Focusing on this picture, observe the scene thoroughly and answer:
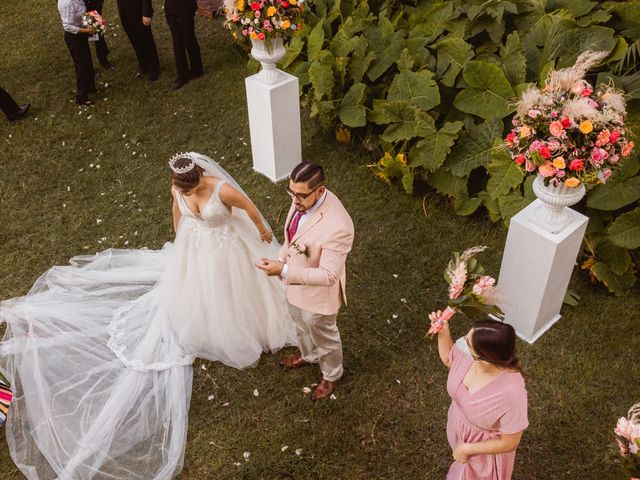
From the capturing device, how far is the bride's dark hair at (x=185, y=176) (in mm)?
3652

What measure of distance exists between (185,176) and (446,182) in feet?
8.83

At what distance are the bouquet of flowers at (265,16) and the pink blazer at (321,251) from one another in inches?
97.0

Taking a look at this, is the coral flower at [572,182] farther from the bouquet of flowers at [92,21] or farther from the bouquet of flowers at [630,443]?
the bouquet of flowers at [92,21]

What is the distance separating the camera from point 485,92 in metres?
5.24

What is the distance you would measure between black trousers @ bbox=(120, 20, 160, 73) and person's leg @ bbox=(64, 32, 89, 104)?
70cm

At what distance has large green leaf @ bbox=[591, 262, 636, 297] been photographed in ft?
15.4

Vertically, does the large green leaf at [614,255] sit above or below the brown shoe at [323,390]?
above

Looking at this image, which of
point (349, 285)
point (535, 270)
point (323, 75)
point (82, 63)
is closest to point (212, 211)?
point (349, 285)

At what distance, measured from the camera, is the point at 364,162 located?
20.7ft

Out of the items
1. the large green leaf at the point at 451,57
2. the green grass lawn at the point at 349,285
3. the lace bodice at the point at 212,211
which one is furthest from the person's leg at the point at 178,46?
the lace bodice at the point at 212,211

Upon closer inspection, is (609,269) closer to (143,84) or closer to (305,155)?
(305,155)

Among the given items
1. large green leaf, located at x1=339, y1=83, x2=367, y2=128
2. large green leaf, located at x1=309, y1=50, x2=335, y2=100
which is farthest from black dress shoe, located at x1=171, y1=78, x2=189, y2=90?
large green leaf, located at x1=339, y1=83, x2=367, y2=128

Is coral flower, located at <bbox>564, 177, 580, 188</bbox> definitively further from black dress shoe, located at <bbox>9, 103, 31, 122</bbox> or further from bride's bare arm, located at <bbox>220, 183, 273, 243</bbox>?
black dress shoe, located at <bbox>9, 103, 31, 122</bbox>

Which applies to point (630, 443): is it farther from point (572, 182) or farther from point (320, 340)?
point (320, 340)
